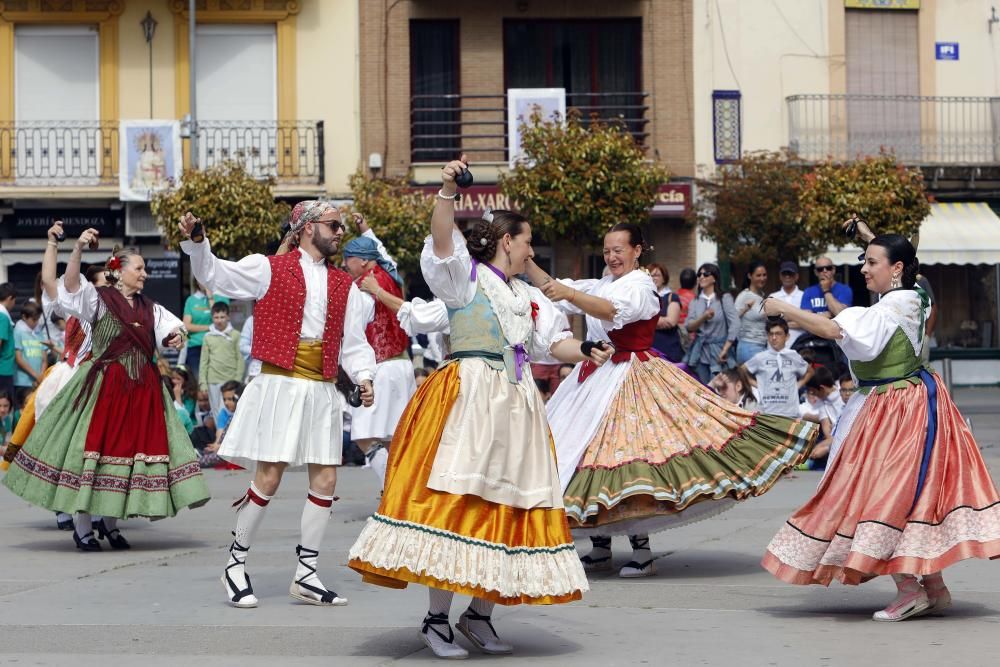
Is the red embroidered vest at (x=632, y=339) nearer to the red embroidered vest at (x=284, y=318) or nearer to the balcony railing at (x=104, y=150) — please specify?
the red embroidered vest at (x=284, y=318)

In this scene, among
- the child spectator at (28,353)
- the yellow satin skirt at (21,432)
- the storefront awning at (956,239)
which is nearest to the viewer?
the yellow satin skirt at (21,432)

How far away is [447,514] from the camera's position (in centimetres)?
595

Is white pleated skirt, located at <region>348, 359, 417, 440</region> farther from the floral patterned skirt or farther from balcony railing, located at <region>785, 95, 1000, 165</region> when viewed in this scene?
balcony railing, located at <region>785, 95, 1000, 165</region>

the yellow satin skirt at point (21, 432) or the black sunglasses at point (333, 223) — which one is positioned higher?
the black sunglasses at point (333, 223)

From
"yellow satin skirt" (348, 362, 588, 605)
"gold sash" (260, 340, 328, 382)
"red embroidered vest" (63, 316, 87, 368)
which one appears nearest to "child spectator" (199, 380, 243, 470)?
"red embroidered vest" (63, 316, 87, 368)

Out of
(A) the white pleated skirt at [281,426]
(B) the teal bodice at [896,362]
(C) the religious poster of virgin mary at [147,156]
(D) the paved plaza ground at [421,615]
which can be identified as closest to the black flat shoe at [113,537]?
(D) the paved plaza ground at [421,615]

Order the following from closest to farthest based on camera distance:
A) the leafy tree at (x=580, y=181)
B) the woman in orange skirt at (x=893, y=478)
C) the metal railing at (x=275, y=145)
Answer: the woman in orange skirt at (x=893, y=478) < the leafy tree at (x=580, y=181) < the metal railing at (x=275, y=145)

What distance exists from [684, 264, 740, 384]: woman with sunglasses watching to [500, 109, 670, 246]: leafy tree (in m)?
5.26

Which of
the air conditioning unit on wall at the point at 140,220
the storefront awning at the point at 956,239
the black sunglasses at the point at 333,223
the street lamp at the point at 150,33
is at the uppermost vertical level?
the street lamp at the point at 150,33

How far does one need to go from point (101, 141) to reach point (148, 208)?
1458 mm

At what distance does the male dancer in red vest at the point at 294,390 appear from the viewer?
7258 millimetres

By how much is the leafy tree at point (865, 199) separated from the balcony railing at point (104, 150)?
333 inches

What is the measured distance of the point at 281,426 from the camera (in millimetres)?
7297

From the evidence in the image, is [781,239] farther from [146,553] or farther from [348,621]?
[348,621]
